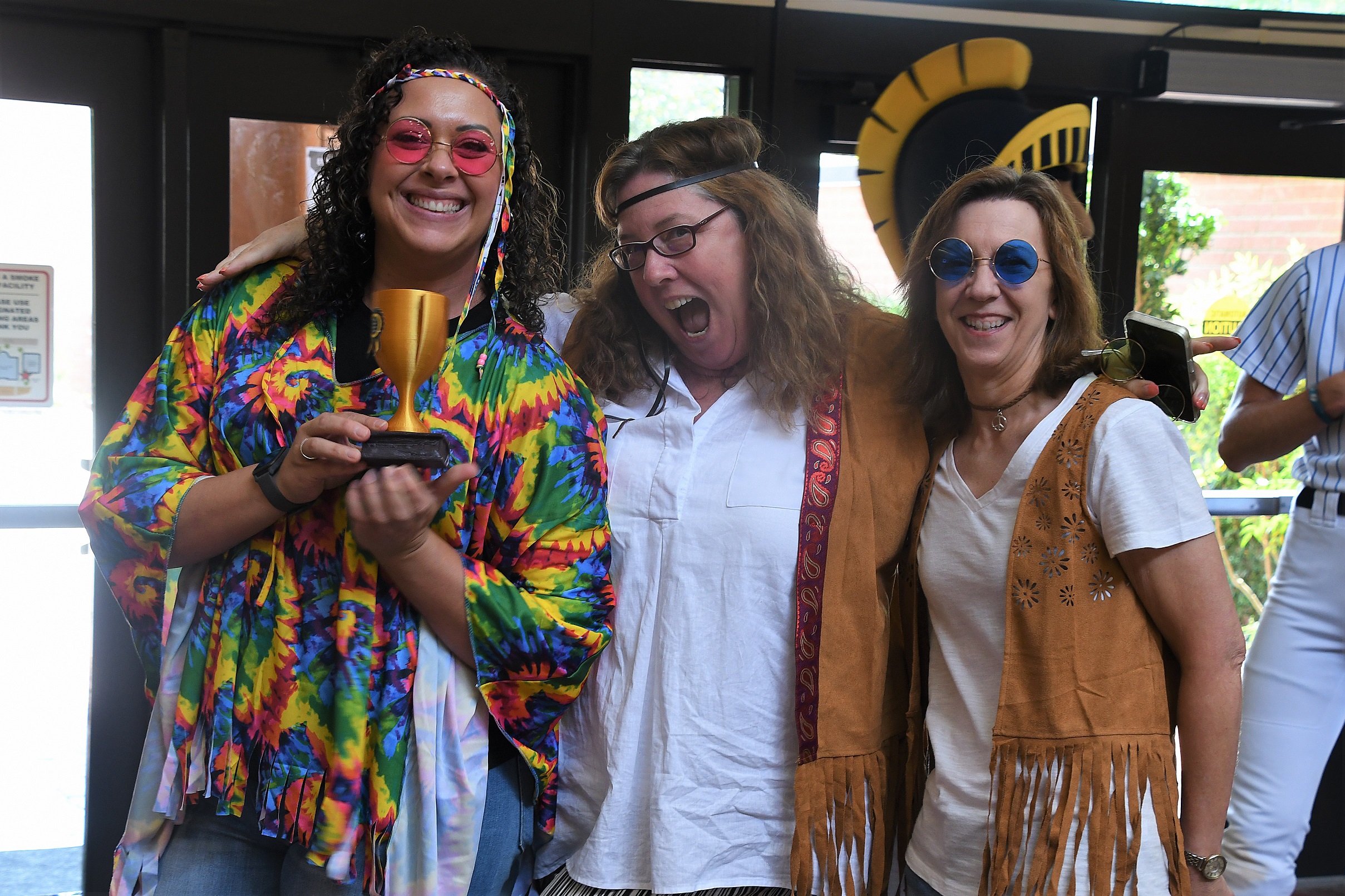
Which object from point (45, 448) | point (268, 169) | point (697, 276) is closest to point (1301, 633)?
point (697, 276)

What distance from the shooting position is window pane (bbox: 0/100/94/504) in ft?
8.84

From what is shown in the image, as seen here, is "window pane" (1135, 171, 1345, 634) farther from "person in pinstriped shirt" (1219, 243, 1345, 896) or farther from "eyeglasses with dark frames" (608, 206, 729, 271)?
"eyeglasses with dark frames" (608, 206, 729, 271)

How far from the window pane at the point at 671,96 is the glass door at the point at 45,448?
147 cm

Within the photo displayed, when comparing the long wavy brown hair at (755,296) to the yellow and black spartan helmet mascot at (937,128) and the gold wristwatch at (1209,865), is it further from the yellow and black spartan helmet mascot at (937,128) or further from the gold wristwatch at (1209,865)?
the yellow and black spartan helmet mascot at (937,128)

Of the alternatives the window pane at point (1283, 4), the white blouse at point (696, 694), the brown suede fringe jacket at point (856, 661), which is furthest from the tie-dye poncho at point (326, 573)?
the window pane at point (1283, 4)

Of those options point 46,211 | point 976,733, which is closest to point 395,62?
point 976,733

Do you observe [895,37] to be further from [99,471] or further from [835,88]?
[99,471]

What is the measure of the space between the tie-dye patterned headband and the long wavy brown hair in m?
0.30

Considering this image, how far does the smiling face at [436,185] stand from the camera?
1.40 meters

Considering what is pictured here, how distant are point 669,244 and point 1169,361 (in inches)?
31.5

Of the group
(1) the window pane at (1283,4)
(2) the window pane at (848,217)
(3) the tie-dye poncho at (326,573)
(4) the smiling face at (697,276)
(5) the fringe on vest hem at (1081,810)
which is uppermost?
(1) the window pane at (1283,4)

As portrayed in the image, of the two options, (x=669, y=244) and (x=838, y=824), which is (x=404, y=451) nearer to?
(x=669, y=244)

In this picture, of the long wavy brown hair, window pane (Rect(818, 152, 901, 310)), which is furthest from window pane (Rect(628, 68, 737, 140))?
the long wavy brown hair

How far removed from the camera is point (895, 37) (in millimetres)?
2973
